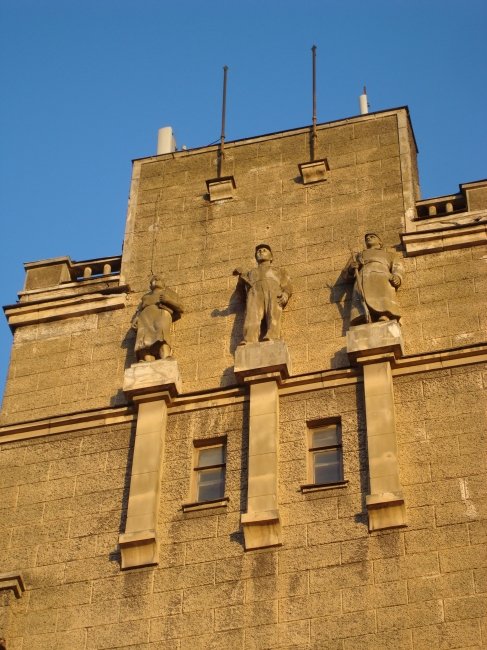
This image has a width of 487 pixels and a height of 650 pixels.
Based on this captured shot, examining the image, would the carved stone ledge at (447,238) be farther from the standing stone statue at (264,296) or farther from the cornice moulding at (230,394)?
the cornice moulding at (230,394)

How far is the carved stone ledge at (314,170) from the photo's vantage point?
98.7ft

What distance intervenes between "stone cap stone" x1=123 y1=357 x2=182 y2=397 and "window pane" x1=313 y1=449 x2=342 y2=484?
2.78m

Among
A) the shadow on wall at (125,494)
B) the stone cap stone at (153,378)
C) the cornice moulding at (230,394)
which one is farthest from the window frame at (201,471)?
the stone cap stone at (153,378)

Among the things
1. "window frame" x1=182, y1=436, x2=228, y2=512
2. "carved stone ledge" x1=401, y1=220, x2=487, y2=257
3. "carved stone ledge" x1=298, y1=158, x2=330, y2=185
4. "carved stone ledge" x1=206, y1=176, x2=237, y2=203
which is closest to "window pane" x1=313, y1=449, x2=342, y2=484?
"window frame" x1=182, y1=436, x2=228, y2=512

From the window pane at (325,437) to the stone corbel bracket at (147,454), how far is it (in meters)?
2.43

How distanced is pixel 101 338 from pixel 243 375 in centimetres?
332

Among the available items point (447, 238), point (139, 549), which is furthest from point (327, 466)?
point (447, 238)

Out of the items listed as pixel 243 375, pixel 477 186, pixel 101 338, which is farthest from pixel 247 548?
pixel 477 186

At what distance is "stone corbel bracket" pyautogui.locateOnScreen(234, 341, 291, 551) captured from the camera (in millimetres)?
24469

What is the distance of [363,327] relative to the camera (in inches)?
1045

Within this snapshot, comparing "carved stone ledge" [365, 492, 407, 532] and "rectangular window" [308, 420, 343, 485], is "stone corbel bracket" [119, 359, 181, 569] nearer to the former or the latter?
"rectangular window" [308, 420, 343, 485]

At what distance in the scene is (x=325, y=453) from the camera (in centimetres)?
2555

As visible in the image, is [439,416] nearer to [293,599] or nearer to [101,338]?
[293,599]

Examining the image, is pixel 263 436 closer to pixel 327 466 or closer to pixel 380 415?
pixel 327 466
